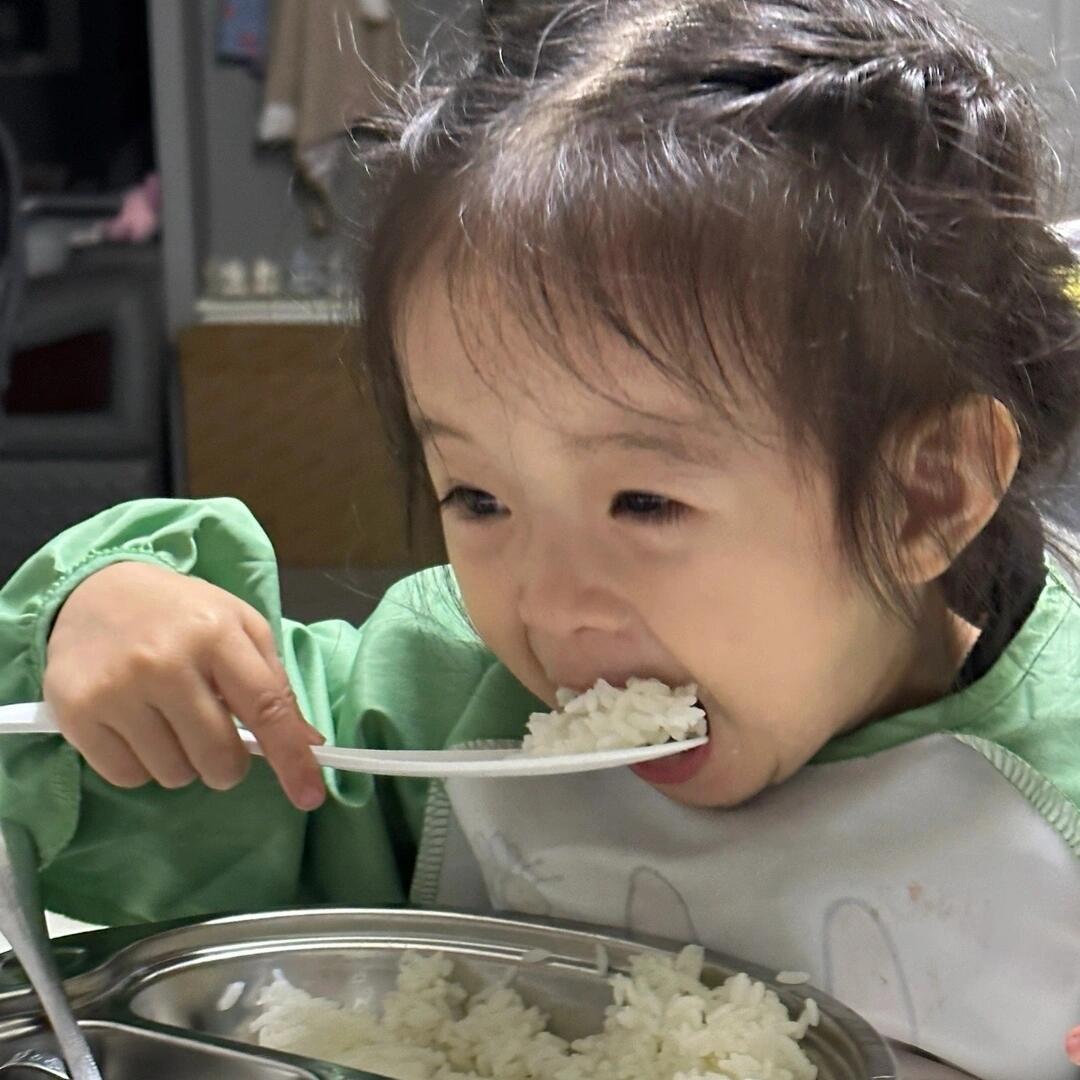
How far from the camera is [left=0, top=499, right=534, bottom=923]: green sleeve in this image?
865 millimetres

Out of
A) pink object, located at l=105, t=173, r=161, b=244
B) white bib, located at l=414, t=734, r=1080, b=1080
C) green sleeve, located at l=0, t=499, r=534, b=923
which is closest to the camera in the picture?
white bib, located at l=414, t=734, r=1080, b=1080

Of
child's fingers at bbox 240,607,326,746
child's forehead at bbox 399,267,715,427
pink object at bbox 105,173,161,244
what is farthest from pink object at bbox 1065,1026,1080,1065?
pink object at bbox 105,173,161,244

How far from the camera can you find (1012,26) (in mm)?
877

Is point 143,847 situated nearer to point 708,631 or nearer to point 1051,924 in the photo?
point 708,631

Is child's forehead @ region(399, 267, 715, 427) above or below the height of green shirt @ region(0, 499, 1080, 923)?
above

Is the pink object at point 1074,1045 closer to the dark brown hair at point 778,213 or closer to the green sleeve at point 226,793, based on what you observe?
the dark brown hair at point 778,213

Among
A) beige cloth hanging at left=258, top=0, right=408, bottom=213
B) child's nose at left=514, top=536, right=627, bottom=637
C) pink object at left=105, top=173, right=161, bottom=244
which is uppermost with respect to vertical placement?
child's nose at left=514, top=536, right=627, bottom=637

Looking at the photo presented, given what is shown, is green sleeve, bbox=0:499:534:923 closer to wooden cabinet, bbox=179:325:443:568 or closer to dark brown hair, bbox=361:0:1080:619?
dark brown hair, bbox=361:0:1080:619

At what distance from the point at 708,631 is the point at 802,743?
0.10m

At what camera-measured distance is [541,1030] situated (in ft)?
2.32

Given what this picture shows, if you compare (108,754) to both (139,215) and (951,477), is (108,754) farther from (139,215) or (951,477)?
(139,215)

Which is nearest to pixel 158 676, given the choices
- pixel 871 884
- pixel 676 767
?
pixel 676 767

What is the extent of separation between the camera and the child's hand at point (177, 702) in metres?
0.78

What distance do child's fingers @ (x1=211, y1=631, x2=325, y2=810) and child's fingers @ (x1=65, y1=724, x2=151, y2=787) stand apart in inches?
2.3
